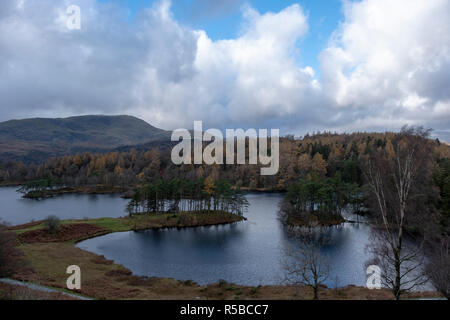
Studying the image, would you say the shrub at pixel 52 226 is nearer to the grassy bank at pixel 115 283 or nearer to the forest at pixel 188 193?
the grassy bank at pixel 115 283

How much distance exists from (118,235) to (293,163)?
349ft

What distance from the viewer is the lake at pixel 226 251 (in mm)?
34500

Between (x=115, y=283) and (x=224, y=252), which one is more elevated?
(x=115, y=283)

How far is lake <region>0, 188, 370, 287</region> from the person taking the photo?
1358 inches

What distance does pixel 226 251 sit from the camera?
43969 millimetres

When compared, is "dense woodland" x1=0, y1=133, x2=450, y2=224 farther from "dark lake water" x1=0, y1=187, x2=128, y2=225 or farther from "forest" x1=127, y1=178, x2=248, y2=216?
"dark lake water" x1=0, y1=187, x2=128, y2=225

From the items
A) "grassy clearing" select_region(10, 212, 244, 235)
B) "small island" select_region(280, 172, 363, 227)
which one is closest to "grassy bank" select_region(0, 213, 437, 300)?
"grassy clearing" select_region(10, 212, 244, 235)

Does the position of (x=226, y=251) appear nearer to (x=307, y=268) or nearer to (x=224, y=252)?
(x=224, y=252)

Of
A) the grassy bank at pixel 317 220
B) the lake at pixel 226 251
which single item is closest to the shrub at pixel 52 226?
the lake at pixel 226 251

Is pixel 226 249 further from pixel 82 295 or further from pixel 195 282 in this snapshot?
pixel 82 295

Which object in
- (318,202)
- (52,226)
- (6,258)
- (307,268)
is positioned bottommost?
(52,226)

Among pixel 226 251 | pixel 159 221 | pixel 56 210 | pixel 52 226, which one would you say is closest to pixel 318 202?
pixel 226 251
